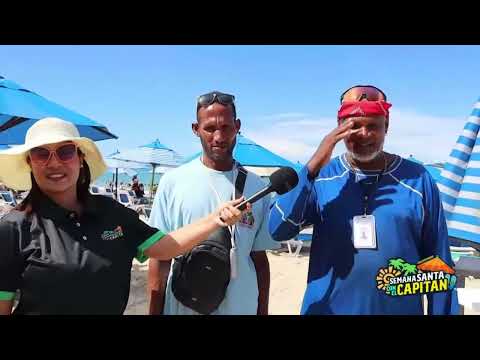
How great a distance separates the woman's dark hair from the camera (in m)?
1.55

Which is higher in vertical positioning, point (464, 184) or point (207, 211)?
point (464, 184)

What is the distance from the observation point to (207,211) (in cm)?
190

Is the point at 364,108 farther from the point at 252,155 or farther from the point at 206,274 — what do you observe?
the point at 252,155

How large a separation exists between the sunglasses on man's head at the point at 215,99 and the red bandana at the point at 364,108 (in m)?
0.58

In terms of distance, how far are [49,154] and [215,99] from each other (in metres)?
0.82

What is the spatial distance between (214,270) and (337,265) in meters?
0.59

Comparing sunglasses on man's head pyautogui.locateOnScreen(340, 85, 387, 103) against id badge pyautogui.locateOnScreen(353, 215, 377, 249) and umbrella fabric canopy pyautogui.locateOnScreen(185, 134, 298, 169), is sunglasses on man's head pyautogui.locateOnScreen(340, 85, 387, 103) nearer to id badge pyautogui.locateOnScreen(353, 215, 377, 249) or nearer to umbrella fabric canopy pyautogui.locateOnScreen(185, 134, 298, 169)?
id badge pyautogui.locateOnScreen(353, 215, 377, 249)

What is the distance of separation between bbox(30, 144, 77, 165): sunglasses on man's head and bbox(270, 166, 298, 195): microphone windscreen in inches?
34.3

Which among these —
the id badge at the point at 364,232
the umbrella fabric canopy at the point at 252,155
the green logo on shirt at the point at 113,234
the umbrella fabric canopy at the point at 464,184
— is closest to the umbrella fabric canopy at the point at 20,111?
the umbrella fabric canopy at the point at 252,155

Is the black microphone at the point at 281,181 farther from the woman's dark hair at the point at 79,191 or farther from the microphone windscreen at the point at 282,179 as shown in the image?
the woman's dark hair at the point at 79,191

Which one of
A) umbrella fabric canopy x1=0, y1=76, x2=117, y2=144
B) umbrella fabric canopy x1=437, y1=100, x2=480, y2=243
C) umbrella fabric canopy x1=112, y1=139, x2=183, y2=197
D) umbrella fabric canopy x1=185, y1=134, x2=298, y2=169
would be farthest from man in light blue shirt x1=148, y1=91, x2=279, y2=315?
umbrella fabric canopy x1=112, y1=139, x2=183, y2=197

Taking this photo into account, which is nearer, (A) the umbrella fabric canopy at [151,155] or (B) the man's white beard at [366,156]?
(B) the man's white beard at [366,156]

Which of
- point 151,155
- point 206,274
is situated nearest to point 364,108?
point 206,274

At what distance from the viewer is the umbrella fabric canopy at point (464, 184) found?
2.94 meters
